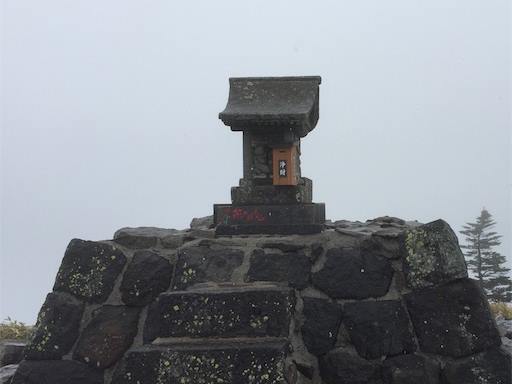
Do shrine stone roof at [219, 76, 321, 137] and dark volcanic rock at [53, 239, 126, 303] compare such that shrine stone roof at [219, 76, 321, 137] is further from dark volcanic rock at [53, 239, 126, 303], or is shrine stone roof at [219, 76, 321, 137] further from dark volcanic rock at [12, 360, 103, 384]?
dark volcanic rock at [12, 360, 103, 384]

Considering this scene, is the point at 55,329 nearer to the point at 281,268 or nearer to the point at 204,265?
the point at 204,265

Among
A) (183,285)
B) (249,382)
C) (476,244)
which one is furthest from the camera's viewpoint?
(476,244)

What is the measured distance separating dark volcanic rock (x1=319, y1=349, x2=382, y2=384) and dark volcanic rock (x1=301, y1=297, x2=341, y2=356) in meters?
0.10

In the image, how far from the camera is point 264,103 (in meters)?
5.09

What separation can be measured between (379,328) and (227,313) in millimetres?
1108

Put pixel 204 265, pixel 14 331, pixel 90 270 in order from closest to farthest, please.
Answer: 1. pixel 204 265
2. pixel 90 270
3. pixel 14 331

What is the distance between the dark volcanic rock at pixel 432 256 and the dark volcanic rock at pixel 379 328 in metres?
0.26

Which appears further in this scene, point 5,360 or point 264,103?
point 5,360

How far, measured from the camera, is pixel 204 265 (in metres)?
4.45

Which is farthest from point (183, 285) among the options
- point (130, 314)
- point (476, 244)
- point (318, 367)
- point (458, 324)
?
point (476, 244)

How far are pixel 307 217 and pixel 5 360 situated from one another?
372 cm

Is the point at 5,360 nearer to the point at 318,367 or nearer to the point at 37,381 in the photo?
the point at 37,381

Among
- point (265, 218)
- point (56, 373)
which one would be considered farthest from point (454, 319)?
point (56, 373)

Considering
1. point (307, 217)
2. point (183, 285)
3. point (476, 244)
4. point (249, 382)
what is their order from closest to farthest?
point (249, 382), point (183, 285), point (307, 217), point (476, 244)
